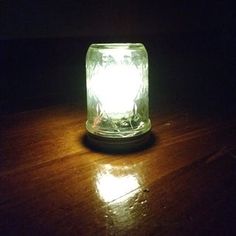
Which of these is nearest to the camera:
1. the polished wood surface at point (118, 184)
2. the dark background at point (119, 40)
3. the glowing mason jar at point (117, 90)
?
the polished wood surface at point (118, 184)

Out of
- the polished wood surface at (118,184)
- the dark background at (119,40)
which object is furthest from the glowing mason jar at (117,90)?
the dark background at (119,40)

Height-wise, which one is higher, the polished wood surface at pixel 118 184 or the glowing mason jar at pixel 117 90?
the glowing mason jar at pixel 117 90

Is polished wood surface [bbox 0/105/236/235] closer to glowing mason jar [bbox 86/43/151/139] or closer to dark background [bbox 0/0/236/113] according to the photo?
glowing mason jar [bbox 86/43/151/139]

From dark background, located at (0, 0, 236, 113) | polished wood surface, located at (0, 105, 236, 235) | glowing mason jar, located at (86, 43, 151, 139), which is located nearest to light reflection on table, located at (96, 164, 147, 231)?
polished wood surface, located at (0, 105, 236, 235)

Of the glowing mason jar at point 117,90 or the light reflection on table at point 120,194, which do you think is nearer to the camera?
the light reflection on table at point 120,194

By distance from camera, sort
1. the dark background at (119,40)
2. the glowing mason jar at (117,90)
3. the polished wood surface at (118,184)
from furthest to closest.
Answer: the dark background at (119,40), the glowing mason jar at (117,90), the polished wood surface at (118,184)

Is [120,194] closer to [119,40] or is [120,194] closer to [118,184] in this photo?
[118,184]

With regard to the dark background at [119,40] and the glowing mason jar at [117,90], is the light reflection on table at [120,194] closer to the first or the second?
the glowing mason jar at [117,90]
